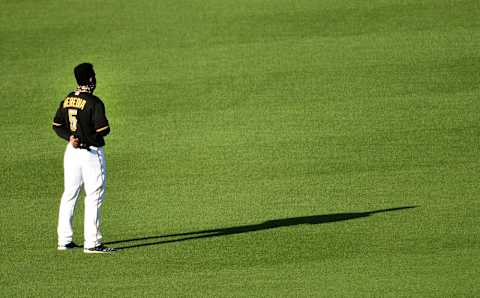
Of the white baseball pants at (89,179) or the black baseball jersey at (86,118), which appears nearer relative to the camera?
the black baseball jersey at (86,118)

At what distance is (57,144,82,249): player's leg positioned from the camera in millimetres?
10289

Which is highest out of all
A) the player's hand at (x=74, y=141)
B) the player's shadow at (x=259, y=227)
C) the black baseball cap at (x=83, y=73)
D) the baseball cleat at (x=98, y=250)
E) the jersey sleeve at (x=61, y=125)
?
the black baseball cap at (x=83, y=73)

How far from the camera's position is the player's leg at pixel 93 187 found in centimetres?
1025

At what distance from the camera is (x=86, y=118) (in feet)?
33.4

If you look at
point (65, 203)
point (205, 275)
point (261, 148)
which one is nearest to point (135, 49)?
point (261, 148)

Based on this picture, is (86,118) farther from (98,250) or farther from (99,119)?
(98,250)

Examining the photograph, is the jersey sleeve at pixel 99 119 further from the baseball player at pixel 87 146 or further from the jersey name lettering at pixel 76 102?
the jersey name lettering at pixel 76 102

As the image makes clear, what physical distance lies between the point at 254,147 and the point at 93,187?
409cm

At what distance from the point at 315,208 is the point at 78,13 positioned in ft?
28.7

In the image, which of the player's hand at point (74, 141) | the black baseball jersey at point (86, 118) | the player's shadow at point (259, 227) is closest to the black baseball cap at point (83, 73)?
the black baseball jersey at point (86, 118)

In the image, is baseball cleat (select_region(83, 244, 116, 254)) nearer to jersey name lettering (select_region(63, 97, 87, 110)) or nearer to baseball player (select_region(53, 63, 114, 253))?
baseball player (select_region(53, 63, 114, 253))

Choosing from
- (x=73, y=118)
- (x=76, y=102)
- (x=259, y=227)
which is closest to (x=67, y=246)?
(x=73, y=118)

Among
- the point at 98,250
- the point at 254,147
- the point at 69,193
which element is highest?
the point at 254,147

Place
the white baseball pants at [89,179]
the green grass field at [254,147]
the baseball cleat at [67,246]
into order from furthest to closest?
the baseball cleat at [67,246]
the white baseball pants at [89,179]
the green grass field at [254,147]
